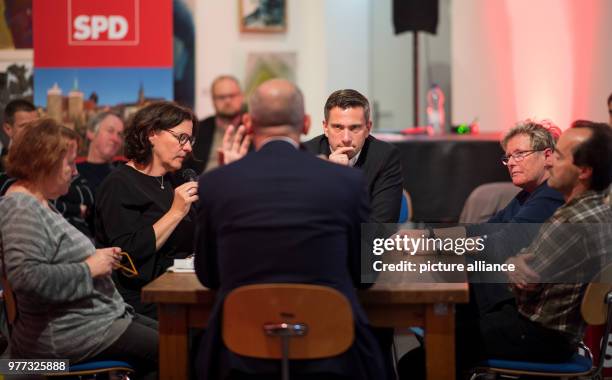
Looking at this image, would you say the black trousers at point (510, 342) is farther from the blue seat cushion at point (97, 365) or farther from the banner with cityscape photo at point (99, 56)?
the banner with cityscape photo at point (99, 56)

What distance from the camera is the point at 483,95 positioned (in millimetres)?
7301

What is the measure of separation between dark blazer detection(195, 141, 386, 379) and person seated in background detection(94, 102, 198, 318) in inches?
35.4

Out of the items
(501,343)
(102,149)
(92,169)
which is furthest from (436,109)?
(501,343)

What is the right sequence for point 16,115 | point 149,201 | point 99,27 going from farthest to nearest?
point 99,27 < point 16,115 < point 149,201

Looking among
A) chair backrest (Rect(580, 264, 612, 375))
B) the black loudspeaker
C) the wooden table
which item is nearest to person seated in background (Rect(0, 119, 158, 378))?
the wooden table

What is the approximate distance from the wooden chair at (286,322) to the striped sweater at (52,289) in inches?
26.8

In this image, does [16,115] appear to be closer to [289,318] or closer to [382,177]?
[382,177]

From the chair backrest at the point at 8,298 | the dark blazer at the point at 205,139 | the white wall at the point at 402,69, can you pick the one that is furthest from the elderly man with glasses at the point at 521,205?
the white wall at the point at 402,69

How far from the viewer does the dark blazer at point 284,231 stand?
2.35m

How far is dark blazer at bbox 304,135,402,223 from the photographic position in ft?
11.5

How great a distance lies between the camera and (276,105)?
8.07 ft

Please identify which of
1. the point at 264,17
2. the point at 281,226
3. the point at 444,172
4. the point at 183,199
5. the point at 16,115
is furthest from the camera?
the point at 264,17

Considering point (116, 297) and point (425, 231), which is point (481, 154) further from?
point (116, 297)

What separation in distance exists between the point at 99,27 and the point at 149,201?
259 centimetres
